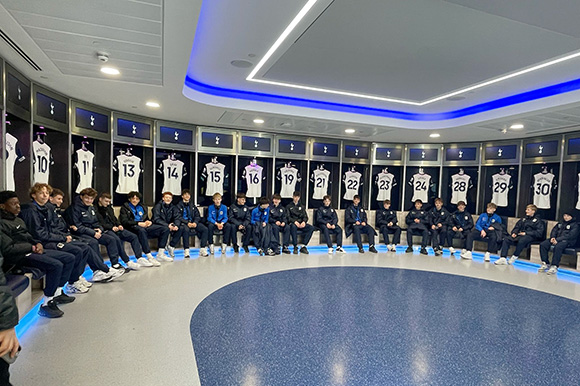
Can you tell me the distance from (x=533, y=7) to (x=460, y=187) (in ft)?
19.3

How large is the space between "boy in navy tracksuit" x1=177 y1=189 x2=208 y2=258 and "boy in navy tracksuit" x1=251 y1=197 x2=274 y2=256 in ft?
2.93

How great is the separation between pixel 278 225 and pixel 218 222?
3.58 ft

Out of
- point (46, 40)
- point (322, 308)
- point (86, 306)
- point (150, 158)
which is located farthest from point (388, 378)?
point (150, 158)

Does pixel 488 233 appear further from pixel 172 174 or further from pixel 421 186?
pixel 172 174

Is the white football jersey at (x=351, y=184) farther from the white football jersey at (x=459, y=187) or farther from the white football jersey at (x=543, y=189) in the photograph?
the white football jersey at (x=543, y=189)

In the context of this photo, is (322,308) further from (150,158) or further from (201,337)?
(150,158)

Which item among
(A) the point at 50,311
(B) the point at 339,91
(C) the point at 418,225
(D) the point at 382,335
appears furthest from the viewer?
(C) the point at 418,225

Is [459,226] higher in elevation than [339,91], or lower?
lower

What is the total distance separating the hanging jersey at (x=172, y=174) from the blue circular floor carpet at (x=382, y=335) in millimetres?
2836

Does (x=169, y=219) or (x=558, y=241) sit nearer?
(x=558, y=241)

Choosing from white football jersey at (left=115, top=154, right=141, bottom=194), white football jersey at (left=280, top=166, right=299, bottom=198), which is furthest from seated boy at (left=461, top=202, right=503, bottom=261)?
white football jersey at (left=115, top=154, right=141, bottom=194)

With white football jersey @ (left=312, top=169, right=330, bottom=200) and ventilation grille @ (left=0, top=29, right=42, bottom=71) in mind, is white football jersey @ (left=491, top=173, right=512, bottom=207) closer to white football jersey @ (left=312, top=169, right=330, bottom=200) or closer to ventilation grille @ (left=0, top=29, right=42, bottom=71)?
white football jersey @ (left=312, top=169, right=330, bottom=200)

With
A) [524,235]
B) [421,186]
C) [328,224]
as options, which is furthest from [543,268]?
[328,224]

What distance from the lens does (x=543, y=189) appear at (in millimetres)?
6078
